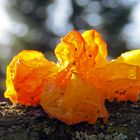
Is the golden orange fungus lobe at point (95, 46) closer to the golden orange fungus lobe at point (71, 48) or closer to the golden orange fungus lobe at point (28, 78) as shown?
the golden orange fungus lobe at point (71, 48)

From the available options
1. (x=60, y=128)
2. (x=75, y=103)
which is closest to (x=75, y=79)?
(x=75, y=103)

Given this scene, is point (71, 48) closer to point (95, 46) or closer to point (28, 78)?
point (95, 46)

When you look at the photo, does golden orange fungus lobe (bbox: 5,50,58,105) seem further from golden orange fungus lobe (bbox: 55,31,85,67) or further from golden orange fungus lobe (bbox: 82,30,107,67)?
golden orange fungus lobe (bbox: 82,30,107,67)

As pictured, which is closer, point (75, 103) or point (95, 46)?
point (75, 103)

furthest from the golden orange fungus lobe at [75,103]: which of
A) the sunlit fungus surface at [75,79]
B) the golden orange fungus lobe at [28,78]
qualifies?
the golden orange fungus lobe at [28,78]

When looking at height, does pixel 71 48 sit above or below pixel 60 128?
above

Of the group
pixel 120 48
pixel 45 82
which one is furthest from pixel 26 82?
pixel 120 48
